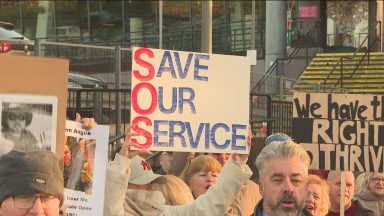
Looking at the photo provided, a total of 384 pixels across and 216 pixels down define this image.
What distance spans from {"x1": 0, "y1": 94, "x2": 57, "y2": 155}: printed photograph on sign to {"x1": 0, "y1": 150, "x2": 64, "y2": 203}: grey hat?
0.74 meters

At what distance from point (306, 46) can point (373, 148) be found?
2899 centimetres

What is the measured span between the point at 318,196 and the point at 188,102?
3.55 feet

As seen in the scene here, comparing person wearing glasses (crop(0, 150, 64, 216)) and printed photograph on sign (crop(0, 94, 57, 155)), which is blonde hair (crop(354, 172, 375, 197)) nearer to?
printed photograph on sign (crop(0, 94, 57, 155))

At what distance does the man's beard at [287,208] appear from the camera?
17.6ft

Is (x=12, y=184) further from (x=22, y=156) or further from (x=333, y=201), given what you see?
(x=333, y=201)

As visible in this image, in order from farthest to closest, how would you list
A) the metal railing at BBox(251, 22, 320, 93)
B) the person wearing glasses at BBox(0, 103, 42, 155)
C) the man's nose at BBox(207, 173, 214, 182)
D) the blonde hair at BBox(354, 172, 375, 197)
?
1. the metal railing at BBox(251, 22, 320, 93)
2. the blonde hair at BBox(354, 172, 375, 197)
3. the man's nose at BBox(207, 173, 214, 182)
4. the person wearing glasses at BBox(0, 103, 42, 155)

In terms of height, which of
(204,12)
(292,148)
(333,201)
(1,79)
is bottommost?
(333,201)

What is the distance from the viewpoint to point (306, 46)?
1420 inches

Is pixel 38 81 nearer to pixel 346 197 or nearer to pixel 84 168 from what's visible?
pixel 84 168

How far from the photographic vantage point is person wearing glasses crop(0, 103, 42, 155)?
4.97 m

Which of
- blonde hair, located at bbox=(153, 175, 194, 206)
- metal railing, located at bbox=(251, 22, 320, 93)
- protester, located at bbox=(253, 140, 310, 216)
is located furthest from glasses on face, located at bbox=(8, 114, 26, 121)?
metal railing, located at bbox=(251, 22, 320, 93)

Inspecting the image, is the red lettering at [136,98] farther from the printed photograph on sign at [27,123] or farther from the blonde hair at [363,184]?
the blonde hair at [363,184]

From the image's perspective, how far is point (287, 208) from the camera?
17.6 feet

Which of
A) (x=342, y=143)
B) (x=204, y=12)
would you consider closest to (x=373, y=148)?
(x=342, y=143)
